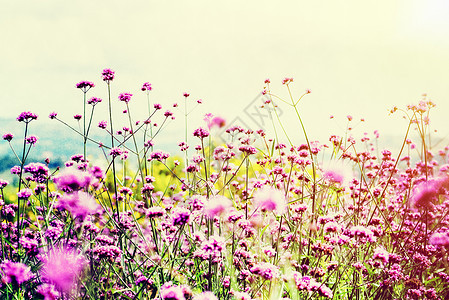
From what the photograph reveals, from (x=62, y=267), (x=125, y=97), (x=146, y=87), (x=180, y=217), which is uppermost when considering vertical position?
(x=146, y=87)

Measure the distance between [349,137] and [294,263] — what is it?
1478 mm

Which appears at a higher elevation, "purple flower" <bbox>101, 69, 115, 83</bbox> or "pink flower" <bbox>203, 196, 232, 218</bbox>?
"purple flower" <bbox>101, 69, 115, 83</bbox>

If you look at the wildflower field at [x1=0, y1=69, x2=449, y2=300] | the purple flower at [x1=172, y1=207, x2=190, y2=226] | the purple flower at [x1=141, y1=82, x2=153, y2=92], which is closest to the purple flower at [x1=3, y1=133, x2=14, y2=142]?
the wildflower field at [x1=0, y1=69, x2=449, y2=300]

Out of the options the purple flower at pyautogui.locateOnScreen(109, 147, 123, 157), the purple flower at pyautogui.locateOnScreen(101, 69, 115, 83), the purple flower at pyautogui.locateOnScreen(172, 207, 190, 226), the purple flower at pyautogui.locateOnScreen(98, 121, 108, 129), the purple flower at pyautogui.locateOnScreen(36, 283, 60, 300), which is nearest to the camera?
the purple flower at pyautogui.locateOnScreen(172, 207, 190, 226)

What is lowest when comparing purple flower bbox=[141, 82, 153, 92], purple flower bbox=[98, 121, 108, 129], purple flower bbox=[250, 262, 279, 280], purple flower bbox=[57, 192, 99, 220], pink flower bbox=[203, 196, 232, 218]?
purple flower bbox=[250, 262, 279, 280]

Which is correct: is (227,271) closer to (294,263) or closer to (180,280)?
(180,280)

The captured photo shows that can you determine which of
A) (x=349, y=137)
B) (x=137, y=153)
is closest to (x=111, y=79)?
(x=137, y=153)

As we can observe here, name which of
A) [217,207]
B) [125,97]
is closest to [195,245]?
[217,207]

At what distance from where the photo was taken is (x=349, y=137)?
12.1ft

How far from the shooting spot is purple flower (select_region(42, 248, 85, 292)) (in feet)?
7.07

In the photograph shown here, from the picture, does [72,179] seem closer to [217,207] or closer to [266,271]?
[217,207]

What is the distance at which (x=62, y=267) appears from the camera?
2193 mm

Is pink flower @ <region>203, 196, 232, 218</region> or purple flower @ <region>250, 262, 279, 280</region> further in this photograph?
pink flower @ <region>203, 196, 232, 218</region>

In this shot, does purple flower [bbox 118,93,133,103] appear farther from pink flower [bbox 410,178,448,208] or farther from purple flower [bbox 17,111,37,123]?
pink flower [bbox 410,178,448,208]
